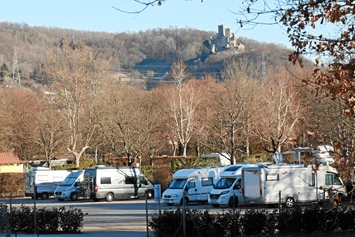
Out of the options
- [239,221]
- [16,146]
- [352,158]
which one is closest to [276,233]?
[239,221]

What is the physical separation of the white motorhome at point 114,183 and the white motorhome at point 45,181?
282 inches

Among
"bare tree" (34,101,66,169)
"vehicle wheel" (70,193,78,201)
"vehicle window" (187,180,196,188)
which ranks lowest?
"vehicle wheel" (70,193,78,201)

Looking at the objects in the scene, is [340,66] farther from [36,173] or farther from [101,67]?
[101,67]

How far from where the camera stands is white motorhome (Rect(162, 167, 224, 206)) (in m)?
38.6

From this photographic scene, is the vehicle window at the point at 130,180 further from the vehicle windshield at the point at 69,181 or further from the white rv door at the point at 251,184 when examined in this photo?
the white rv door at the point at 251,184

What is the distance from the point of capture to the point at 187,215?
66.6 ft

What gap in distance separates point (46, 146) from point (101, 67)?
939 centimetres

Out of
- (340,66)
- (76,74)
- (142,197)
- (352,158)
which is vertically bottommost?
(142,197)

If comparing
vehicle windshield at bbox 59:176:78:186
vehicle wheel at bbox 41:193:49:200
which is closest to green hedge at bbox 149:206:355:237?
vehicle windshield at bbox 59:176:78:186

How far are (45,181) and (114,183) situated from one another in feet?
31.7

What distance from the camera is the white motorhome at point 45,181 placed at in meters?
52.6

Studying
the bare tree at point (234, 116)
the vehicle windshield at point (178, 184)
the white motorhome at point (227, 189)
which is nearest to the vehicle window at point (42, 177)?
the bare tree at point (234, 116)

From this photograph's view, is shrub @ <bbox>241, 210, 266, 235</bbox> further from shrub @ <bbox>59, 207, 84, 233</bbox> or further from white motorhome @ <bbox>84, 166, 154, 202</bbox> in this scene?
white motorhome @ <bbox>84, 166, 154, 202</bbox>

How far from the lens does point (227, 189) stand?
117ft
